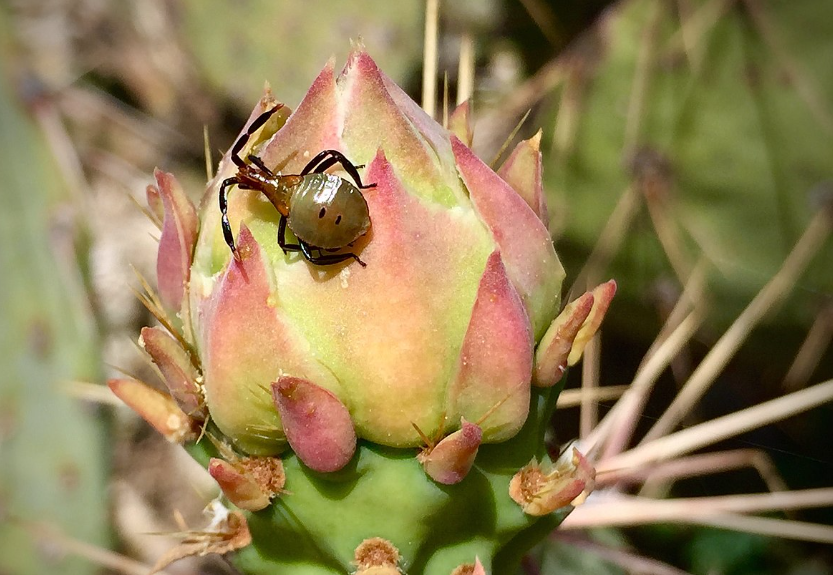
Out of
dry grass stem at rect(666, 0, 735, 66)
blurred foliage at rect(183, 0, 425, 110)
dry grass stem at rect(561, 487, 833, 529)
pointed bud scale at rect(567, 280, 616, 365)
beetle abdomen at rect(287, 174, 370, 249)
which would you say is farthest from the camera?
blurred foliage at rect(183, 0, 425, 110)

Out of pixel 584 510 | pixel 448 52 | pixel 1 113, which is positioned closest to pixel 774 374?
pixel 584 510

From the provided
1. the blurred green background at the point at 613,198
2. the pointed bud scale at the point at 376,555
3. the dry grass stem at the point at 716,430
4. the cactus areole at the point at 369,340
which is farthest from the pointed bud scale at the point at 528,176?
the blurred green background at the point at 613,198

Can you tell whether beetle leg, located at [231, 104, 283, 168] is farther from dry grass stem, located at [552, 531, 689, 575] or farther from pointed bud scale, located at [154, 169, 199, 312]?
dry grass stem, located at [552, 531, 689, 575]

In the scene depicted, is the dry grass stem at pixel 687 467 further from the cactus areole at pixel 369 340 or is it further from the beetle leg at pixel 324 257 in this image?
the beetle leg at pixel 324 257

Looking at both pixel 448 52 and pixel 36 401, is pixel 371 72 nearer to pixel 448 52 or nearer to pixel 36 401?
pixel 36 401

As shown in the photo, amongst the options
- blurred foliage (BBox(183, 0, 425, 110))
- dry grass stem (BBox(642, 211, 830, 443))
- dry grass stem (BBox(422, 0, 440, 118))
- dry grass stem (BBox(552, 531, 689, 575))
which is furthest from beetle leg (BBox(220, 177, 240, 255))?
blurred foliage (BBox(183, 0, 425, 110))

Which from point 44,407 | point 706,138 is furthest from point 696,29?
point 44,407
